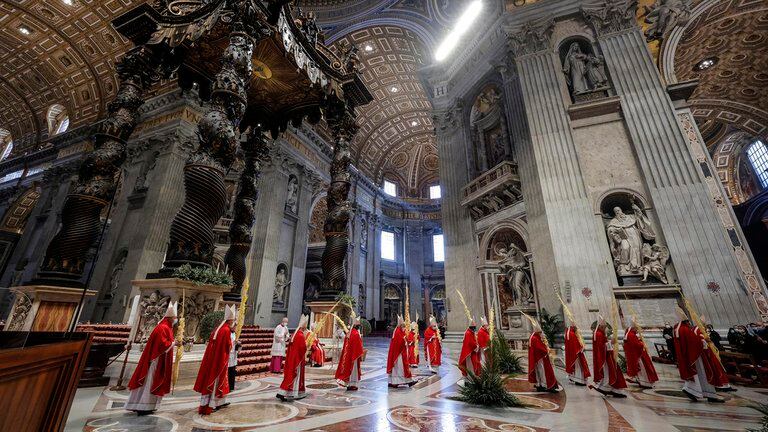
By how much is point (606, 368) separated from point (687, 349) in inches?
48.4

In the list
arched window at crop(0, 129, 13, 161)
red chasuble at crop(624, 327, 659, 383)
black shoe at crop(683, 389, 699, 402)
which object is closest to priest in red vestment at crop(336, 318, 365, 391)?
red chasuble at crop(624, 327, 659, 383)

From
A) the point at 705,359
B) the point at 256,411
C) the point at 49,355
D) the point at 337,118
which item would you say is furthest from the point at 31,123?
the point at 705,359

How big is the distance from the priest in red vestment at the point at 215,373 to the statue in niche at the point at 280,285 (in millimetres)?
10908

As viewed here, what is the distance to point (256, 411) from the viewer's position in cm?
316

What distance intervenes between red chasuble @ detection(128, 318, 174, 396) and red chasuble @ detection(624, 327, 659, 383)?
6.43 m

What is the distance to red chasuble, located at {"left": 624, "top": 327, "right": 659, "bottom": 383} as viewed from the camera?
4758 mm

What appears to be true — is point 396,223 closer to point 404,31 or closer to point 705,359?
point 404,31

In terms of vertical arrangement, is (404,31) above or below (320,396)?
above

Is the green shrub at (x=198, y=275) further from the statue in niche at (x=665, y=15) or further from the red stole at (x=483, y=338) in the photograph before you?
the statue in niche at (x=665, y=15)

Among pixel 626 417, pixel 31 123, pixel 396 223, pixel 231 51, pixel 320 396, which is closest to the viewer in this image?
pixel 626 417

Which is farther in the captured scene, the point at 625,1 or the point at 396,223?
the point at 396,223

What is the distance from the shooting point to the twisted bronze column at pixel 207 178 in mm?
4305

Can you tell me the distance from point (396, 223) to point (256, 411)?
77.0 ft

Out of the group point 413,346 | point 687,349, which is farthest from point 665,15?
point 413,346
